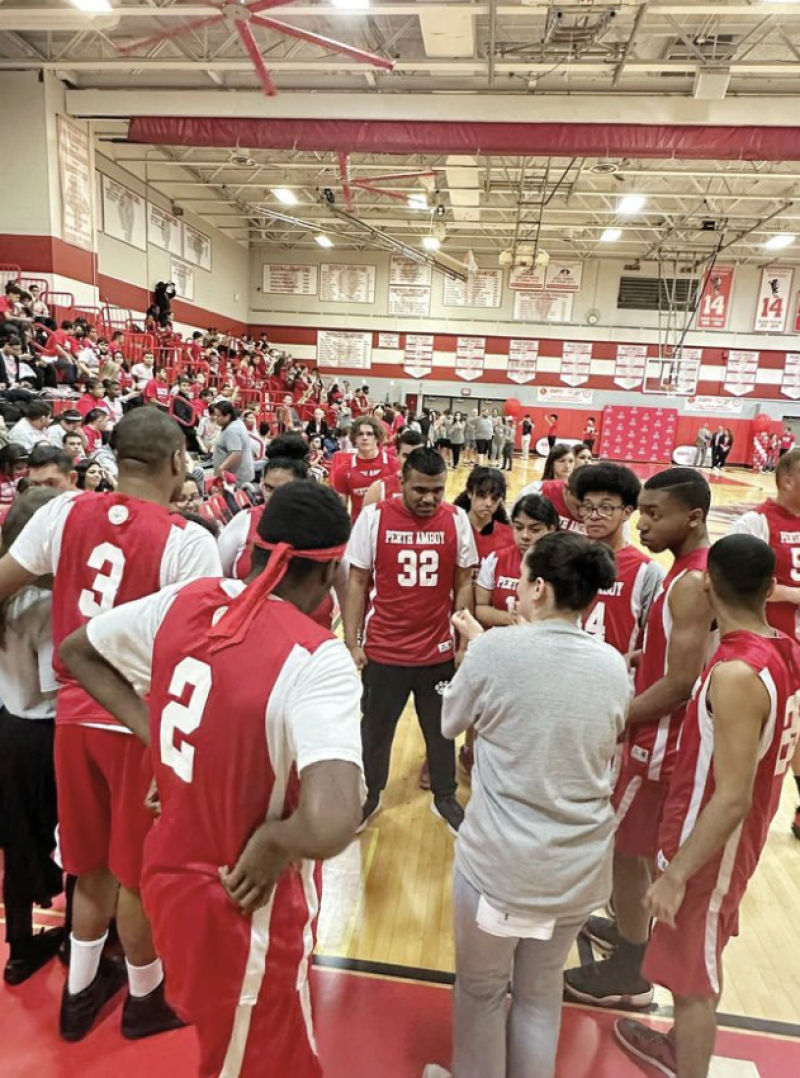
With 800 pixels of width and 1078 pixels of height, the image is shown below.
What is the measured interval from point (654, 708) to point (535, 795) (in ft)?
2.56

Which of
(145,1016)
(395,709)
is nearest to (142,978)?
(145,1016)

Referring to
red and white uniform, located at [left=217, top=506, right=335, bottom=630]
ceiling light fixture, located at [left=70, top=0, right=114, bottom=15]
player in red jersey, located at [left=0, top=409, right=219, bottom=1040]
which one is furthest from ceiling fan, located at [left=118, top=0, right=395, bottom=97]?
player in red jersey, located at [left=0, top=409, right=219, bottom=1040]

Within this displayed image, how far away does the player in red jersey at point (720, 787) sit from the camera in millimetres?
1725

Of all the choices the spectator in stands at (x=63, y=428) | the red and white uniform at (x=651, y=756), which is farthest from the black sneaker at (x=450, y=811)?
the spectator in stands at (x=63, y=428)

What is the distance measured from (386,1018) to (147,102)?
1409cm

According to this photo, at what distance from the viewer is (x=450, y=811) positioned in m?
3.52

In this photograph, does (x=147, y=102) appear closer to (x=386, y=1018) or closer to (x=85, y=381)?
(x=85, y=381)

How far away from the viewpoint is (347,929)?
9.14 ft

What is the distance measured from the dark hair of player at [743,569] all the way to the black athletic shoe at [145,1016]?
219 centimetres

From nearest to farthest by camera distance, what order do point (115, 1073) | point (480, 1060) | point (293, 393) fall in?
point (480, 1060)
point (115, 1073)
point (293, 393)

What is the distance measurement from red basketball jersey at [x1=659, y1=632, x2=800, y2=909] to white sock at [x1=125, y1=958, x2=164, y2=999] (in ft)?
5.46

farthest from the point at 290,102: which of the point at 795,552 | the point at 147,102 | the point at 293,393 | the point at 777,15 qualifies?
the point at 795,552

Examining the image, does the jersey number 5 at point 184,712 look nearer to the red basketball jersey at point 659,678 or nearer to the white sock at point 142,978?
the white sock at point 142,978

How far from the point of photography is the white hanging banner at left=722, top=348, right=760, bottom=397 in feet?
76.8
